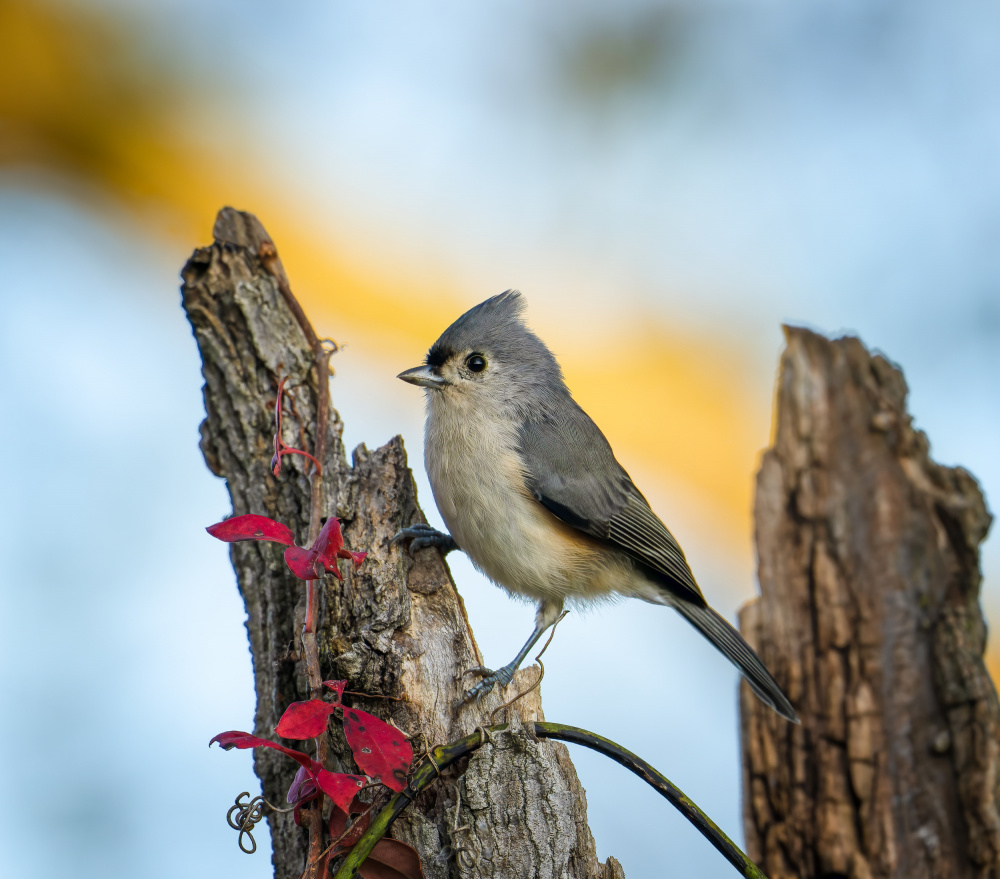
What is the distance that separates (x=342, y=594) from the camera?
1535 millimetres

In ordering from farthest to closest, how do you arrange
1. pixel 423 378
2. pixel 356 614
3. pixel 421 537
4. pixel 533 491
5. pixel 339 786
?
pixel 423 378 → pixel 533 491 → pixel 421 537 → pixel 356 614 → pixel 339 786

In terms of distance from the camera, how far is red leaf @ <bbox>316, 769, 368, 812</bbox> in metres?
1.11

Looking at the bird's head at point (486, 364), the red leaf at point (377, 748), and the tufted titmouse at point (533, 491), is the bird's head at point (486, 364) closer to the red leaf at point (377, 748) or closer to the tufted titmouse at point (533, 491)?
the tufted titmouse at point (533, 491)

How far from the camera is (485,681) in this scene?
1.53m

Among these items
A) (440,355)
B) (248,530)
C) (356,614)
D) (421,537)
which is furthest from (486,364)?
(248,530)

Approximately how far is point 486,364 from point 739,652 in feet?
3.03

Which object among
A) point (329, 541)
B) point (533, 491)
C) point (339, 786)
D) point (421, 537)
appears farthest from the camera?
point (533, 491)

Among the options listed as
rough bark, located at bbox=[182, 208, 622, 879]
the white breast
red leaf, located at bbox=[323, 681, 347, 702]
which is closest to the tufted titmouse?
the white breast

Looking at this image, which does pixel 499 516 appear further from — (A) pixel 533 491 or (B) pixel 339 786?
(B) pixel 339 786

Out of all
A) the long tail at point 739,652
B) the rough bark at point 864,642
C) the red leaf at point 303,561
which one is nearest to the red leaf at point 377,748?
the red leaf at point 303,561

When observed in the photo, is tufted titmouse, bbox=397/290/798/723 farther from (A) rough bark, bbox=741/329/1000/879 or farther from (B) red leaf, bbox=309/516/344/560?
(B) red leaf, bbox=309/516/344/560

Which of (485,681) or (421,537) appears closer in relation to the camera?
(485,681)

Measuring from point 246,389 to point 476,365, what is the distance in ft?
1.78

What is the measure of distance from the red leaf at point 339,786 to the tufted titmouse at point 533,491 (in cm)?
71
